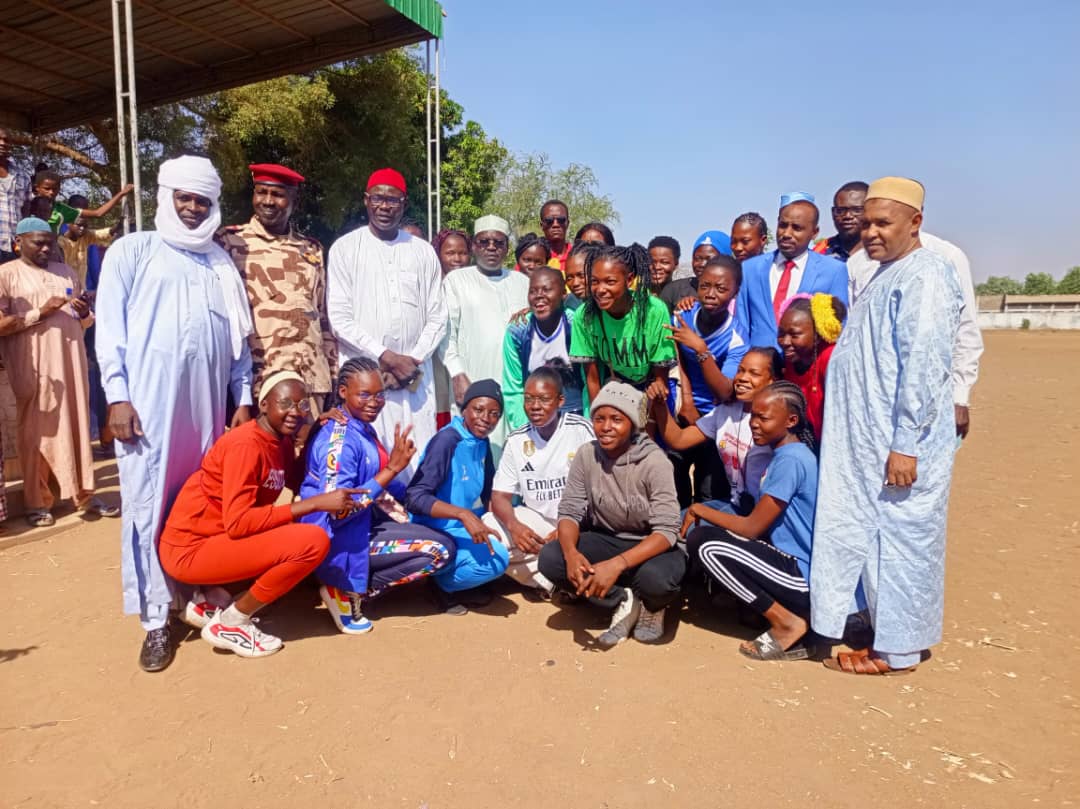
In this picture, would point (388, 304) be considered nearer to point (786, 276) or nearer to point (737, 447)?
point (737, 447)

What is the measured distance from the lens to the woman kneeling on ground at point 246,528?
3.38 m

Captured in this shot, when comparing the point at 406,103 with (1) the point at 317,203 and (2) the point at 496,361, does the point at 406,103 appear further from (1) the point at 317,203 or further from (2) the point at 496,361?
(2) the point at 496,361

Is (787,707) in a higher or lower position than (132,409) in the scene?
lower

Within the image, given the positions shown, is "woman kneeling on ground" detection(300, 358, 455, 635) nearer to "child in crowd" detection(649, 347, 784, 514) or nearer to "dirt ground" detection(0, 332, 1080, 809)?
"dirt ground" detection(0, 332, 1080, 809)

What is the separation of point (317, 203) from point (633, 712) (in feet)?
54.9

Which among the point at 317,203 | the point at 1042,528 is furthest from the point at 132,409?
the point at 317,203

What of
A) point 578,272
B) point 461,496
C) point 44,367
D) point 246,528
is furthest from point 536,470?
point 44,367

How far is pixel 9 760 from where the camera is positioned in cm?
266

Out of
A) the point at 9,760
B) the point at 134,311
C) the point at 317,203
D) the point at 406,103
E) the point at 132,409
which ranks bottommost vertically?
the point at 9,760

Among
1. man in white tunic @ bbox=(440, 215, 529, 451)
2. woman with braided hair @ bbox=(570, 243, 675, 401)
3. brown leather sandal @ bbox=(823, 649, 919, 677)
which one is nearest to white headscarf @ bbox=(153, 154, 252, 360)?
man in white tunic @ bbox=(440, 215, 529, 451)

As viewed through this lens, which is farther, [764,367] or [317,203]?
[317,203]

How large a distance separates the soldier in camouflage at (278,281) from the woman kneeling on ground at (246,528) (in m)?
0.74

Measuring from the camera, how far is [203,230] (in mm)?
3650

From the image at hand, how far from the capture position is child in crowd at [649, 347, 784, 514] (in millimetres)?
3791
